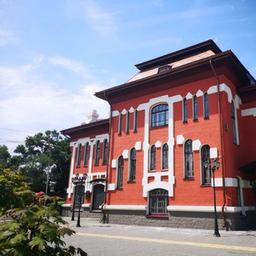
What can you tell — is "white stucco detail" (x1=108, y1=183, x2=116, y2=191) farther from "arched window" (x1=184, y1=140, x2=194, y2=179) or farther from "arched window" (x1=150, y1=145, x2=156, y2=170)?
"arched window" (x1=184, y1=140, x2=194, y2=179)

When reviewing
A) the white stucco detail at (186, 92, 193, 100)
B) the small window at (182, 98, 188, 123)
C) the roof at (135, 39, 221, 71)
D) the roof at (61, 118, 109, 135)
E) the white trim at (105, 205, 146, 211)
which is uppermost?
the roof at (135, 39, 221, 71)

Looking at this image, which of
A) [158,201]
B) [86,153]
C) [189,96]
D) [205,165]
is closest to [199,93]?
[189,96]

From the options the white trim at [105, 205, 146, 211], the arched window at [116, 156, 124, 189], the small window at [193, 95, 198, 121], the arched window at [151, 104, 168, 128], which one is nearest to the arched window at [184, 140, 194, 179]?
the small window at [193, 95, 198, 121]

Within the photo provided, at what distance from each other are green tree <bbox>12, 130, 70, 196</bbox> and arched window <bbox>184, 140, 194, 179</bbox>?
30.7 m

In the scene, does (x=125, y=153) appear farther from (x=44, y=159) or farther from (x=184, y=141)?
(x=44, y=159)

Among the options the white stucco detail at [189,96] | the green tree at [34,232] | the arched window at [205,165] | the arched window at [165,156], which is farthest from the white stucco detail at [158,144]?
the green tree at [34,232]

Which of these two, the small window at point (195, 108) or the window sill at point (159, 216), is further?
the small window at point (195, 108)

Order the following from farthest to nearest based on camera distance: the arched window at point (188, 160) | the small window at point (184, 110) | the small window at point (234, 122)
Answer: the small window at point (184, 110) → the small window at point (234, 122) → the arched window at point (188, 160)

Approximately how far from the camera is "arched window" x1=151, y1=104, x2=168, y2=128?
2133 centimetres

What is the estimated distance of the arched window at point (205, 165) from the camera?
59.3ft

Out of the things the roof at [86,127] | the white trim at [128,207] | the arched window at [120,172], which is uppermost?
the roof at [86,127]

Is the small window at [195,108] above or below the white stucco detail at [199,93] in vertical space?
below

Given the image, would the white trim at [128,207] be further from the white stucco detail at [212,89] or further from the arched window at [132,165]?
the white stucco detail at [212,89]

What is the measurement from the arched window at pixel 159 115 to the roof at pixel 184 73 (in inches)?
75.7
